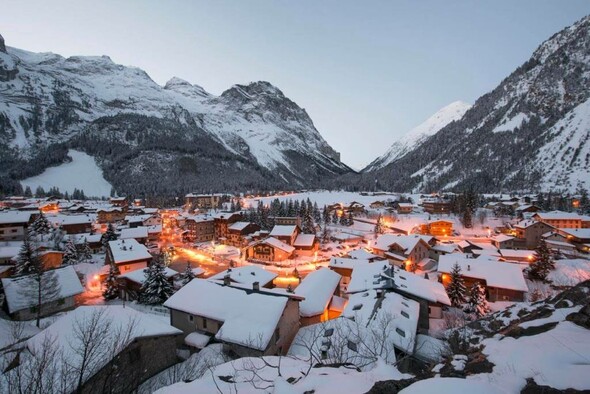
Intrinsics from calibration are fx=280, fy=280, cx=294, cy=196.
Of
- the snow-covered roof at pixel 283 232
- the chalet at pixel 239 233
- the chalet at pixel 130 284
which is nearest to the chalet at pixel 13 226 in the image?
the chalet at pixel 130 284

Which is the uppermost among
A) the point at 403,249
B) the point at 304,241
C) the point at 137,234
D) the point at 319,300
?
the point at 319,300

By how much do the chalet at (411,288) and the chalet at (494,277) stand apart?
820 cm

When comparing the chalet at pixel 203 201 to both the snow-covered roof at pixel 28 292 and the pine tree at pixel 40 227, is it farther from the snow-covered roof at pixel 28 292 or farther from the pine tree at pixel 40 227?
the snow-covered roof at pixel 28 292

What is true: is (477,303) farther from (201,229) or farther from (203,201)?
(203,201)

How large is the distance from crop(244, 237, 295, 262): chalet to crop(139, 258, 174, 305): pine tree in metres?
25.0

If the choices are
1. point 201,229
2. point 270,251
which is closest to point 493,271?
point 270,251

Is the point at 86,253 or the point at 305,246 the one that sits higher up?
the point at 86,253

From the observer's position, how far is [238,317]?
61.5 ft

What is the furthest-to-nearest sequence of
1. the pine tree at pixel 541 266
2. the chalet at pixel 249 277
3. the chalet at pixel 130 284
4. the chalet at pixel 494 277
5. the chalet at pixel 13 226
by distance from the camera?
1. the chalet at pixel 13 226
2. the pine tree at pixel 541 266
3. the chalet at pixel 130 284
4. the chalet at pixel 249 277
5. the chalet at pixel 494 277

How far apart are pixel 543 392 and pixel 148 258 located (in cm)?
4678

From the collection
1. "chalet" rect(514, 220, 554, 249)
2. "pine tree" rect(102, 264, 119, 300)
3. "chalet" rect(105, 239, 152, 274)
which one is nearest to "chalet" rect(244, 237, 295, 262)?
"chalet" rect(105, 239, 152, 274)

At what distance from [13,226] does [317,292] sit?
6122cm

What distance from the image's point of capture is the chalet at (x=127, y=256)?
40219mm

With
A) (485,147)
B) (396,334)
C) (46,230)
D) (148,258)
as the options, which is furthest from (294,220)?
(485,147)
